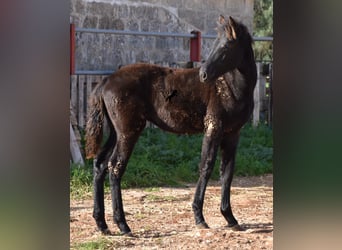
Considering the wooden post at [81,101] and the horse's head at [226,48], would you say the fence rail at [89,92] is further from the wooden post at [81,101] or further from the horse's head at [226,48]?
the horse's head at [226,48]

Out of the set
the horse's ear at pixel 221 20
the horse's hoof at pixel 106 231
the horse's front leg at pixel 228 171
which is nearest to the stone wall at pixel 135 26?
the horse's ear at pixel 221 20

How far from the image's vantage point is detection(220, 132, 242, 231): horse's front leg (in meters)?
3.04

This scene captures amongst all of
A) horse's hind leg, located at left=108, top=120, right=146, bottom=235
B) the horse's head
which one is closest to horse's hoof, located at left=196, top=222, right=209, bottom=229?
horse's hind leg, located at left=108, top=120, right=146, bottom=235

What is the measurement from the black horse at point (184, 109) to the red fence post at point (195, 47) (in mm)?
282

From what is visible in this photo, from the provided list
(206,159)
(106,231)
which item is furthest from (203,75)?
(106,231)

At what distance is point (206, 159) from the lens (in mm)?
3152

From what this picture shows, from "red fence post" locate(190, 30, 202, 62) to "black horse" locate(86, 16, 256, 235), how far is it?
282 mm

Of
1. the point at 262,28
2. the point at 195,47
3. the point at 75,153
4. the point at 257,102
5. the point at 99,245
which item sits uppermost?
the point at 262,28

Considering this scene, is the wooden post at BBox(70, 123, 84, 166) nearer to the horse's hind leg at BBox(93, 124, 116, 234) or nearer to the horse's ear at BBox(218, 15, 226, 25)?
the horse's hind leg at BBox(93, 124, 116, 234)

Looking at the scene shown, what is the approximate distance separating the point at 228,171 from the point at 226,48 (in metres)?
0.64

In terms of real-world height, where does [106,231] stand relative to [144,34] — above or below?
below

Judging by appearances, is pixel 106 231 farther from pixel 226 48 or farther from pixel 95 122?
pixel 226 48

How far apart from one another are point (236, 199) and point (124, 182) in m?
0.65

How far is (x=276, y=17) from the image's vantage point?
6.26ft
